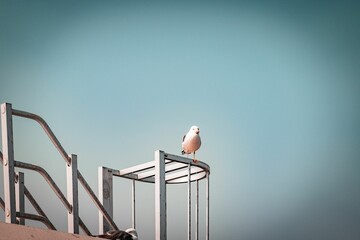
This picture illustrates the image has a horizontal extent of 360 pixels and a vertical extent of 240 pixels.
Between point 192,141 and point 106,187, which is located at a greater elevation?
point 192,141

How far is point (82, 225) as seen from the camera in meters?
5.34

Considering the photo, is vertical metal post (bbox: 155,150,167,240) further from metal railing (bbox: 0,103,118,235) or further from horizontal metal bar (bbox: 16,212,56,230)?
horizontal metal bar (bbox: 16,212,56,230)

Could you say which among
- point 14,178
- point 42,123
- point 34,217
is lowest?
point 34,217

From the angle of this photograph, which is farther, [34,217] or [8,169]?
[34,217]

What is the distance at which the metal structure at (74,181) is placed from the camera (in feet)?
14.3

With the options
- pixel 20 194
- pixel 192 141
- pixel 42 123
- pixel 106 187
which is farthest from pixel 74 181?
pixel 192 141

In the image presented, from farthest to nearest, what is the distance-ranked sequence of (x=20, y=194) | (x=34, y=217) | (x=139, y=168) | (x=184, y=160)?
(x=139, y=168), (x=184, y=160), (x=20, y=194), (x=34, y=217)

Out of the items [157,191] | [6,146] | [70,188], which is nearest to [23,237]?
[6,146]

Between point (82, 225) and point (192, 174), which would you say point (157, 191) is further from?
point (192, 174)

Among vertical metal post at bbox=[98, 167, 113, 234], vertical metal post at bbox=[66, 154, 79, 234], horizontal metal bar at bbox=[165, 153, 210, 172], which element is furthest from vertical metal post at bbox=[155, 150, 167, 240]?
vertical metal post at bbox=[98, 167, 113, 234]

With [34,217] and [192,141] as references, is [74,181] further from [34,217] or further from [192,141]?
[192,141]

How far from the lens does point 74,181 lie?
→ 5039mm

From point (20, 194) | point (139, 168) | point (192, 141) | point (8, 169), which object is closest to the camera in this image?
point (8, 169)

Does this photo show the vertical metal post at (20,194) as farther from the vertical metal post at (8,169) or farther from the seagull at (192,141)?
the seagull at (192,141)
